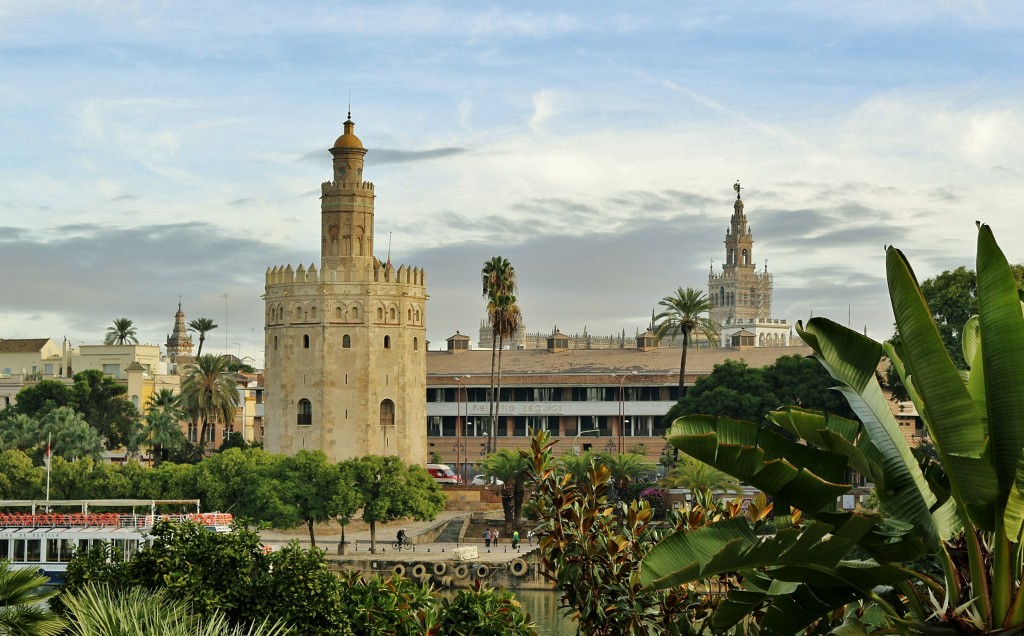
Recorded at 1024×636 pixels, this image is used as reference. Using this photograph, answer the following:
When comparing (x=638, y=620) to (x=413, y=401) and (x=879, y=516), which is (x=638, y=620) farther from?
(x=413, y=401)

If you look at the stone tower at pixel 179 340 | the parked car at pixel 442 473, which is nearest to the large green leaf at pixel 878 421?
the parked car at pixel 442 473

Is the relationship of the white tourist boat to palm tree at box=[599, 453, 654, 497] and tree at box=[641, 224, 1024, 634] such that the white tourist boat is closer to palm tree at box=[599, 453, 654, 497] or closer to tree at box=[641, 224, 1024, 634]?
palm tree at box=[599, 453, 654, 497]

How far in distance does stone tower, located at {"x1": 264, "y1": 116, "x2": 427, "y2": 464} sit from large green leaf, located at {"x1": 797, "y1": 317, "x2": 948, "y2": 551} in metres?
61.1

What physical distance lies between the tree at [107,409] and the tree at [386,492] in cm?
3105

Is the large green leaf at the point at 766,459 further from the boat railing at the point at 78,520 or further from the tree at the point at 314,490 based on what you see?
the tree at the point at 314,490

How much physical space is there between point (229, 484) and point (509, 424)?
109ft

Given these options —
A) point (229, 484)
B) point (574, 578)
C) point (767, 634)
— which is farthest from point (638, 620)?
point (229, 484)

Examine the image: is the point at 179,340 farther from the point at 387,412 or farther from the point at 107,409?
the point at 387,412

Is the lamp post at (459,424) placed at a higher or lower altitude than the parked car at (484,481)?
higher

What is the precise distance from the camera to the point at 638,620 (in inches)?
541

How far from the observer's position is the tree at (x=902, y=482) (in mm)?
10039

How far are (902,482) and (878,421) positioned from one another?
45 cm

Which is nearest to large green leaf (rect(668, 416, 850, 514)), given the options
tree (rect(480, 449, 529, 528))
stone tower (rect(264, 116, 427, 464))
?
tree (rect(480, 449, 529, 528))

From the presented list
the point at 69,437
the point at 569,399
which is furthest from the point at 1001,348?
the point at 569,399
